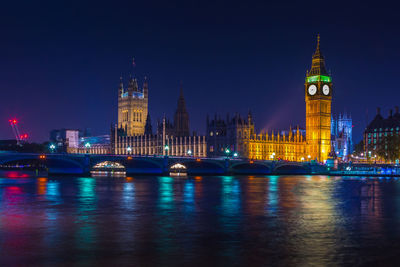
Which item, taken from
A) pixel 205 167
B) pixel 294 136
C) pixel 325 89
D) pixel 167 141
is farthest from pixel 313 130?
pixel 167 141

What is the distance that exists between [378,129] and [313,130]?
4631cm

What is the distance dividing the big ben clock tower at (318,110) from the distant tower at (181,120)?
37714 millimetres

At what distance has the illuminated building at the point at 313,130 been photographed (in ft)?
437

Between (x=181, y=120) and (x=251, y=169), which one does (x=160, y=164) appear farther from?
(x=181, y=120)

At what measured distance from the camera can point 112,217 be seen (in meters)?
28.9

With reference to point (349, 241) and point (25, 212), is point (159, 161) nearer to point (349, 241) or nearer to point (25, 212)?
point (25, 212)

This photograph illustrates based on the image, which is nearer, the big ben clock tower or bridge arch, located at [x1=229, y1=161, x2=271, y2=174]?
bridge arch, located at [x1=229, y1=161, x2=271, y2=174]

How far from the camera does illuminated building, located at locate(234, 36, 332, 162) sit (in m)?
133

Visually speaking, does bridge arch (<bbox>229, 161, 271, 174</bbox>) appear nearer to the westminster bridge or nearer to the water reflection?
the westminster bridge

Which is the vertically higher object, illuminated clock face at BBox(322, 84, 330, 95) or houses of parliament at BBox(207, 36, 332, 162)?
illuminated clock face at BBox(322, 84, 330, 95)

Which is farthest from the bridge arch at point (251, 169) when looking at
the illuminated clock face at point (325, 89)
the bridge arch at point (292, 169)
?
the illuminated clock face at point (325, 89)

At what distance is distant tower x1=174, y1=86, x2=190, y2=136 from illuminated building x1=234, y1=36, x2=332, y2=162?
99.0ft

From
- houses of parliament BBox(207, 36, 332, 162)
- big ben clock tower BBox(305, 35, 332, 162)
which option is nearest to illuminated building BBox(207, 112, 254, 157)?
houses of parliament BBox(207, 36, 332, 162)

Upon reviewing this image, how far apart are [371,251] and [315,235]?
361 cm
